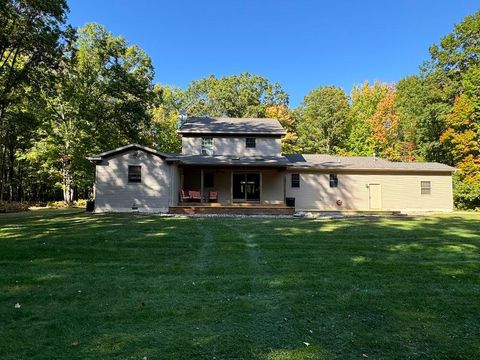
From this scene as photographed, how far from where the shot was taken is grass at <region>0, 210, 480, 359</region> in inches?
126

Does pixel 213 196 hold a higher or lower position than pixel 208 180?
lower

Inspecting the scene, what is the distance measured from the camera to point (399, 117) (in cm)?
3844

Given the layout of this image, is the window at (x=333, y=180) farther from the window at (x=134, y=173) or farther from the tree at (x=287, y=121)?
the tree at (x=287, y=121)

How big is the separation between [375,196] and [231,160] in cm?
947

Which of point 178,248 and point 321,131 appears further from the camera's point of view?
point 321,131

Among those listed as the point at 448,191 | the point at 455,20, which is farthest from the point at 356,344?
the point at 455,20

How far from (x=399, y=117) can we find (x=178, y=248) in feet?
122

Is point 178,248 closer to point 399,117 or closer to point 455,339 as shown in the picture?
point 455,339

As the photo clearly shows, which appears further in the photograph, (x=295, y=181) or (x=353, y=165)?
(x=353, y=165)

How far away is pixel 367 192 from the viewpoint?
2152 centimetres

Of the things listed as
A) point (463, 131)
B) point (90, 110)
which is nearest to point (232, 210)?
point (90, 110)

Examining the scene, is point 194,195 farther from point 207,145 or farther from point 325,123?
point 325,123

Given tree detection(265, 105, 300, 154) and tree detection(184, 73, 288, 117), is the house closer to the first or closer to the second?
tree detection(265, 105, 300, 154)

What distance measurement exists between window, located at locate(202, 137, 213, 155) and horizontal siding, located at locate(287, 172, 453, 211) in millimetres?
5216
